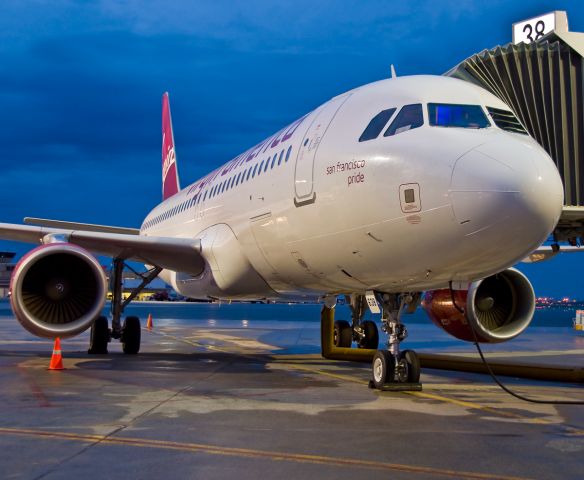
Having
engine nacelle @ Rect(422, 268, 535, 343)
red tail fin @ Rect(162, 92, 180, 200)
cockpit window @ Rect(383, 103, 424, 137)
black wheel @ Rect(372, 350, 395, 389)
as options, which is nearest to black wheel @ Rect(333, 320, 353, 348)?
engine nacelle @ Rect(422, 268, 535, 343)

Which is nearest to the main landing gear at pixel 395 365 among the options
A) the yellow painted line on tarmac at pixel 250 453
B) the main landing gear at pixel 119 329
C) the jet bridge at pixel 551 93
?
the yellow painted line on tarmac at pixel 250 453

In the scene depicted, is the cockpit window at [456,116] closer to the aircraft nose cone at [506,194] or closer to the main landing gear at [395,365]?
the aircraft nose cone at [506,194]

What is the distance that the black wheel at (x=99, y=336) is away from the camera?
1479 cm

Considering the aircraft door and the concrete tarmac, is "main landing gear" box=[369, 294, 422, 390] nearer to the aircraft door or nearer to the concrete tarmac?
the concrete tarmac

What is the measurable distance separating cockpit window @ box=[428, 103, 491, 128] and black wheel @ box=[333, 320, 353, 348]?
28.9 feet

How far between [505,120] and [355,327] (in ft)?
22.4

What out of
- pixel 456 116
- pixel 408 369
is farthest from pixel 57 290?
pixel 456 116

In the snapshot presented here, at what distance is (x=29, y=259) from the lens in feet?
35.3

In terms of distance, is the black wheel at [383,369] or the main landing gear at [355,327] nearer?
the black wheel at [383,369]

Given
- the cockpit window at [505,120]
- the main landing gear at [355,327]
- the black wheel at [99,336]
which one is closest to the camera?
the cockpit window at [505,120]

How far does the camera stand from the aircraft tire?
Result: 9.16 m

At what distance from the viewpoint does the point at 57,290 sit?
11.3 meters

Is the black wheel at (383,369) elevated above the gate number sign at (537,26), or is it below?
below

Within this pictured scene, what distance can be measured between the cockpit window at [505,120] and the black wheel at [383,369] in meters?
3.14
